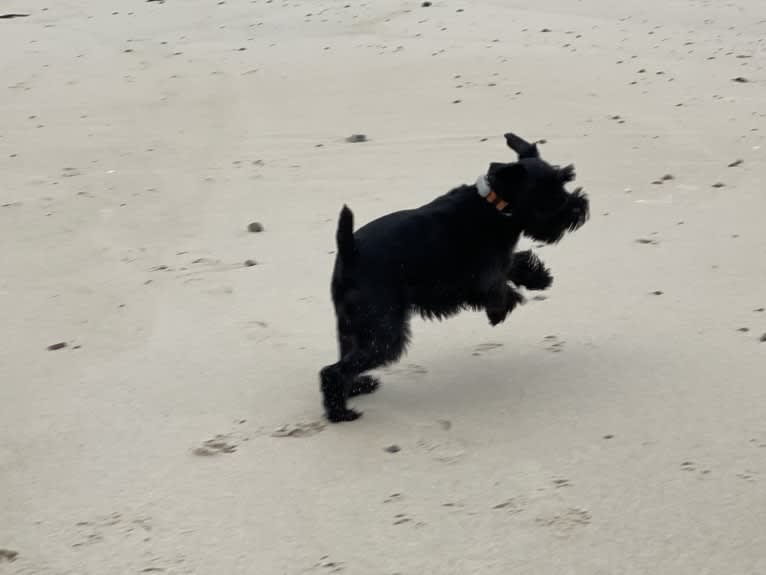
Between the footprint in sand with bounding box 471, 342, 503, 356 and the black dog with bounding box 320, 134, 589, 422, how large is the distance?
0.32ft

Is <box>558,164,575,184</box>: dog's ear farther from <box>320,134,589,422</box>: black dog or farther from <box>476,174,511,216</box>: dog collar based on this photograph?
<box>476,174,511,216</box>: dog collar

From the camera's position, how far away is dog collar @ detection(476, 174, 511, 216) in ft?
14.9

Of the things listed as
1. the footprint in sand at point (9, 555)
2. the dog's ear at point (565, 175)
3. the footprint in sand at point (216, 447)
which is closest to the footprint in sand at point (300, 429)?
the footprint in sand at point (216, 447)

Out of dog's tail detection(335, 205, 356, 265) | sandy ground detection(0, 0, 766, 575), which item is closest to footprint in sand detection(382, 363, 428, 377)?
sandy ground detection(0, 0, 766, 575)

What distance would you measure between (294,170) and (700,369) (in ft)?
12.2

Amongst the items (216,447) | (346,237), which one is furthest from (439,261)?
(216,447)

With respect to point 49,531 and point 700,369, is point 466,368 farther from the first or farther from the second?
point 49,531

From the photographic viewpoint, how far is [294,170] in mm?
7375

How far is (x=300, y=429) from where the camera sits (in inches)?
162

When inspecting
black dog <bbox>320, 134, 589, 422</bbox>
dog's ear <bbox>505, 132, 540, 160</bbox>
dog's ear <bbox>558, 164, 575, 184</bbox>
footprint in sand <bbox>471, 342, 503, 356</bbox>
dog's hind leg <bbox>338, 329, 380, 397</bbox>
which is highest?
dog's ear <bbox>505, 132, 540, 160</bbox>

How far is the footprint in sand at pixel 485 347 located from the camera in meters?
4.81

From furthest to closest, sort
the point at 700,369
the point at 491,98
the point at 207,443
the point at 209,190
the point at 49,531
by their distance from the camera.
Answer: the point at 491,98
the point at 209,190
the point at 700,369
the point at 207,443
the point at 49,531

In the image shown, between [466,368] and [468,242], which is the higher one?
[468,242]

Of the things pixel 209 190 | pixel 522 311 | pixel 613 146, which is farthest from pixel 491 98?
pixel 522 311
